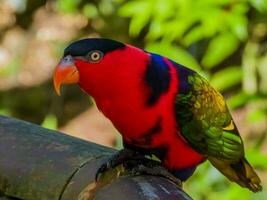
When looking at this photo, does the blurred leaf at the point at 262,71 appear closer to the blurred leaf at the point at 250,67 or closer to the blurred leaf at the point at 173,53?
the blurred leaf at the point at 250,67

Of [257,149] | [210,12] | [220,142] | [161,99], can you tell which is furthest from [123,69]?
[257,149]

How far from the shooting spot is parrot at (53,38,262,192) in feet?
4.99

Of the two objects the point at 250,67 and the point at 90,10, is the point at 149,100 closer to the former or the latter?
the point at 250,67

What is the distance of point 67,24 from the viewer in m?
4.81

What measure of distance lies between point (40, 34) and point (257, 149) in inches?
102

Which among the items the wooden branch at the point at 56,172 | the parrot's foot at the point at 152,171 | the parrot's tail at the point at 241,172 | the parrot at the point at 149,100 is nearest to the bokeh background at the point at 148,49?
the parrot's tail at the point at 241,172

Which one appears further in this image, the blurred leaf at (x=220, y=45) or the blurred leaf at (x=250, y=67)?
the blurred leaf at (x=250, y=67)

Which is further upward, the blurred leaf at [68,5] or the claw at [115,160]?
the claw at [115,160]

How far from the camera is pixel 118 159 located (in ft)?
4.94

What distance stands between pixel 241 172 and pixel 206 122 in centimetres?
19

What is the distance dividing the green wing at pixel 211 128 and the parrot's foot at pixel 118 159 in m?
0.13

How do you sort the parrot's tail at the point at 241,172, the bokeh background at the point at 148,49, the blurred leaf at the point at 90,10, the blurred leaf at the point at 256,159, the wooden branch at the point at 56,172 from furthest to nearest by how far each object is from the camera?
the blurred leaf at the point at 90,10
the bokeh background at the point at 148,49
the blurred leaf at the point at 256,159
the parrot's tail at the point at 241,172
the wooden branch at the point at 56,172

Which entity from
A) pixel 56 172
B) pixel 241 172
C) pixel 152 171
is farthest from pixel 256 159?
pixel 56 172

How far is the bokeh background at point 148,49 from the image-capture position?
8.21 ft
